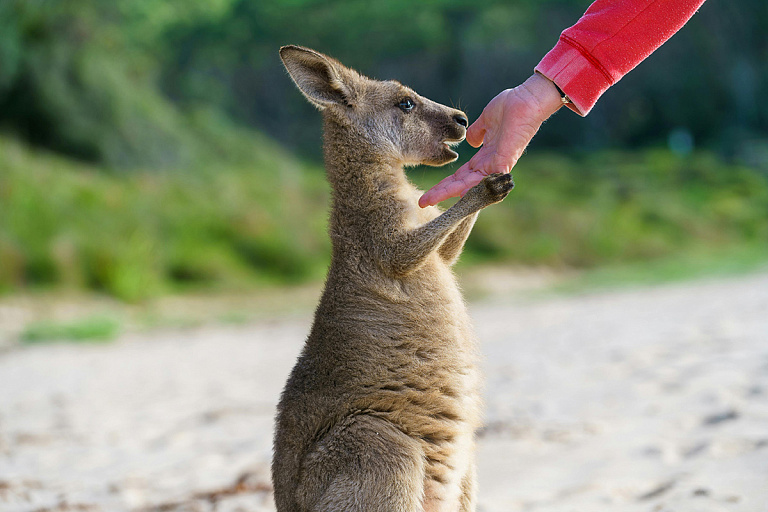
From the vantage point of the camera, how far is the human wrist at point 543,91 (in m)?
2.79

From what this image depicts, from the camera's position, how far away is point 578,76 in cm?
276

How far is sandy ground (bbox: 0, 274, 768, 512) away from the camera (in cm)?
374

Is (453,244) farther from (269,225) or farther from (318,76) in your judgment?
(269,225)

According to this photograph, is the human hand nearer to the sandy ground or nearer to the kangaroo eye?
the kangaroo eye

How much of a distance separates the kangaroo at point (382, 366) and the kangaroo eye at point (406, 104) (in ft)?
1.12

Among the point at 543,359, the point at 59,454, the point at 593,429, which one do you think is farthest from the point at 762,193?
the point at 59,454

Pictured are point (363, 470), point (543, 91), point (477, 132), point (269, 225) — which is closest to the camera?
point (363, 470)

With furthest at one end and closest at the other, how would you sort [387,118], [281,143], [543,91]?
[281,143]
[387,118]
[543,91]

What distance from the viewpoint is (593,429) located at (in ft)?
15.0

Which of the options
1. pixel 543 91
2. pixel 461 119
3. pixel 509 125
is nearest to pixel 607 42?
pixel 543 91

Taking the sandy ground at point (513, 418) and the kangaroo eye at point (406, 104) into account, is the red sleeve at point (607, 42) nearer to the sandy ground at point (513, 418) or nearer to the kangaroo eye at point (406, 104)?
the kangaroo eye at point (406, 104)

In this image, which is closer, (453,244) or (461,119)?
(453,244)

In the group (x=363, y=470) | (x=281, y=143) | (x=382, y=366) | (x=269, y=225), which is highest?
(x=281, y=143)

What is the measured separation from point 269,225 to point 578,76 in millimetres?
11575
